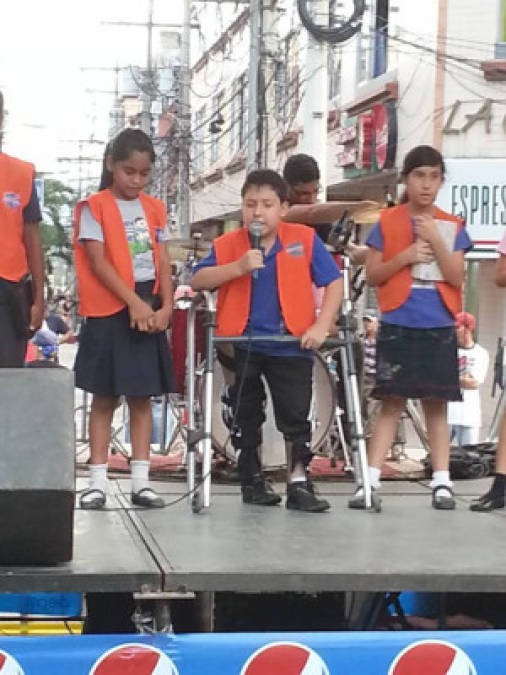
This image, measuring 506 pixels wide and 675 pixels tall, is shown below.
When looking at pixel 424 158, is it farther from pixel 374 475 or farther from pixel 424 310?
pixel 374 475

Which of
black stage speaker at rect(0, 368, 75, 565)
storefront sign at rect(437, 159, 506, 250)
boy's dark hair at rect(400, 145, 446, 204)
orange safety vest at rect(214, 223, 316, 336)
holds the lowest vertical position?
black stage speaker at rect(0, 368, 75, 565)

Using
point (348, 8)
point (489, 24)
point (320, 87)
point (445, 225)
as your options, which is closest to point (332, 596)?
→ point (445, 225)

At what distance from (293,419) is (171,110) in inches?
1068

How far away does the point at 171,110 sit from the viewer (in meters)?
31.1

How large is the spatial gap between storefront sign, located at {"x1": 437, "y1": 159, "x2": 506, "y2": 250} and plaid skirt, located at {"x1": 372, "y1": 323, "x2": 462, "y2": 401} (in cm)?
794

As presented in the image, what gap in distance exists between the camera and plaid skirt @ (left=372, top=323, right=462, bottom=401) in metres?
5.03

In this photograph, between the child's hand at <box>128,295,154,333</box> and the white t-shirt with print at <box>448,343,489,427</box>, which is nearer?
the child's hand at <box>128,295,154,333</box>

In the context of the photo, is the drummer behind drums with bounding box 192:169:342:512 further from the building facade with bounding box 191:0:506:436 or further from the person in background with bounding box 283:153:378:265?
the building facade with bounding box 191:0:506:436

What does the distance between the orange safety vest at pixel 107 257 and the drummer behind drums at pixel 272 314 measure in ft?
1.06

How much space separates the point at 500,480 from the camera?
15.8ft

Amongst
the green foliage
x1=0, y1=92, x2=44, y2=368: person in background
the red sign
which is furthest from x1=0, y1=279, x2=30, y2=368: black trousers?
the green foliage

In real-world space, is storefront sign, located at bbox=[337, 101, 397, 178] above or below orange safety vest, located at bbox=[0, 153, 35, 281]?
above

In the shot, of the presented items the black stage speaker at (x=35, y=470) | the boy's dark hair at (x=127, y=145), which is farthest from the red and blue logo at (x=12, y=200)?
the black stage speaker at (x=35, y=470)

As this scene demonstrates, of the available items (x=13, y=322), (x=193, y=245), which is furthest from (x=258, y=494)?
(x=193, y=245)
